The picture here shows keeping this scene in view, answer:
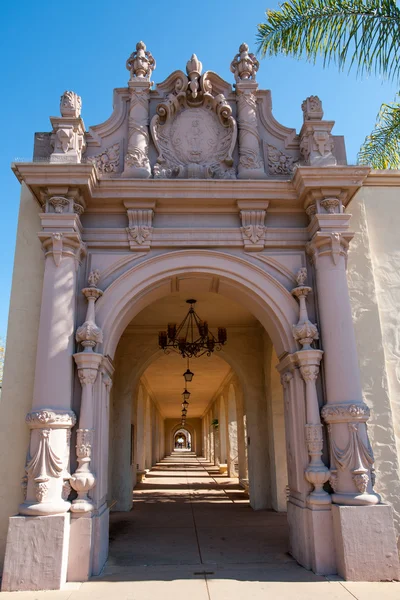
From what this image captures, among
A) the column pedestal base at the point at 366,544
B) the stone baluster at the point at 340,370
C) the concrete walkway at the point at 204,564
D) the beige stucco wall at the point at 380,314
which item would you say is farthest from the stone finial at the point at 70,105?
the column pedestal base at the point at 366,544

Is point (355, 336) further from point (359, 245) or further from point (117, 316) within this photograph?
point (117, 316)

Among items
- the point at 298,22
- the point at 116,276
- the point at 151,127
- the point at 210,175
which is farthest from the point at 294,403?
the point at 298,22

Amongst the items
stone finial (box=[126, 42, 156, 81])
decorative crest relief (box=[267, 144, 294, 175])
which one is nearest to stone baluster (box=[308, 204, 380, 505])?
decorative crest relief (box=[267, 144, 294, 175])

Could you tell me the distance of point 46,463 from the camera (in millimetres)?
5320

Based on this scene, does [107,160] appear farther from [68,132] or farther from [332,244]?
[332,244]

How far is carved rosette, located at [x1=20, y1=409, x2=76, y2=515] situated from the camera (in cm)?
520

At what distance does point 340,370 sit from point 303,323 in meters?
0.73

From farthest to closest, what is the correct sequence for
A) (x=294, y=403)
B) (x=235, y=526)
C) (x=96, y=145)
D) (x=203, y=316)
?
(x=203, y=316) < (x=235, y=526) < (x=96, y=145) < (x=294, y=403)

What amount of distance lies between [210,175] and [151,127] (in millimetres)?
1144

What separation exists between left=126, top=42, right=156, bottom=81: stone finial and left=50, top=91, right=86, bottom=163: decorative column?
103cm

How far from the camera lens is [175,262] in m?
6.60

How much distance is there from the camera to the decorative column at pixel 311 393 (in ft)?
18.3

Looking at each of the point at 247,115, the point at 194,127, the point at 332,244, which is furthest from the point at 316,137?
the point at 194,127

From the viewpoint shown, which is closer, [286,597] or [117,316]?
[286,597]
